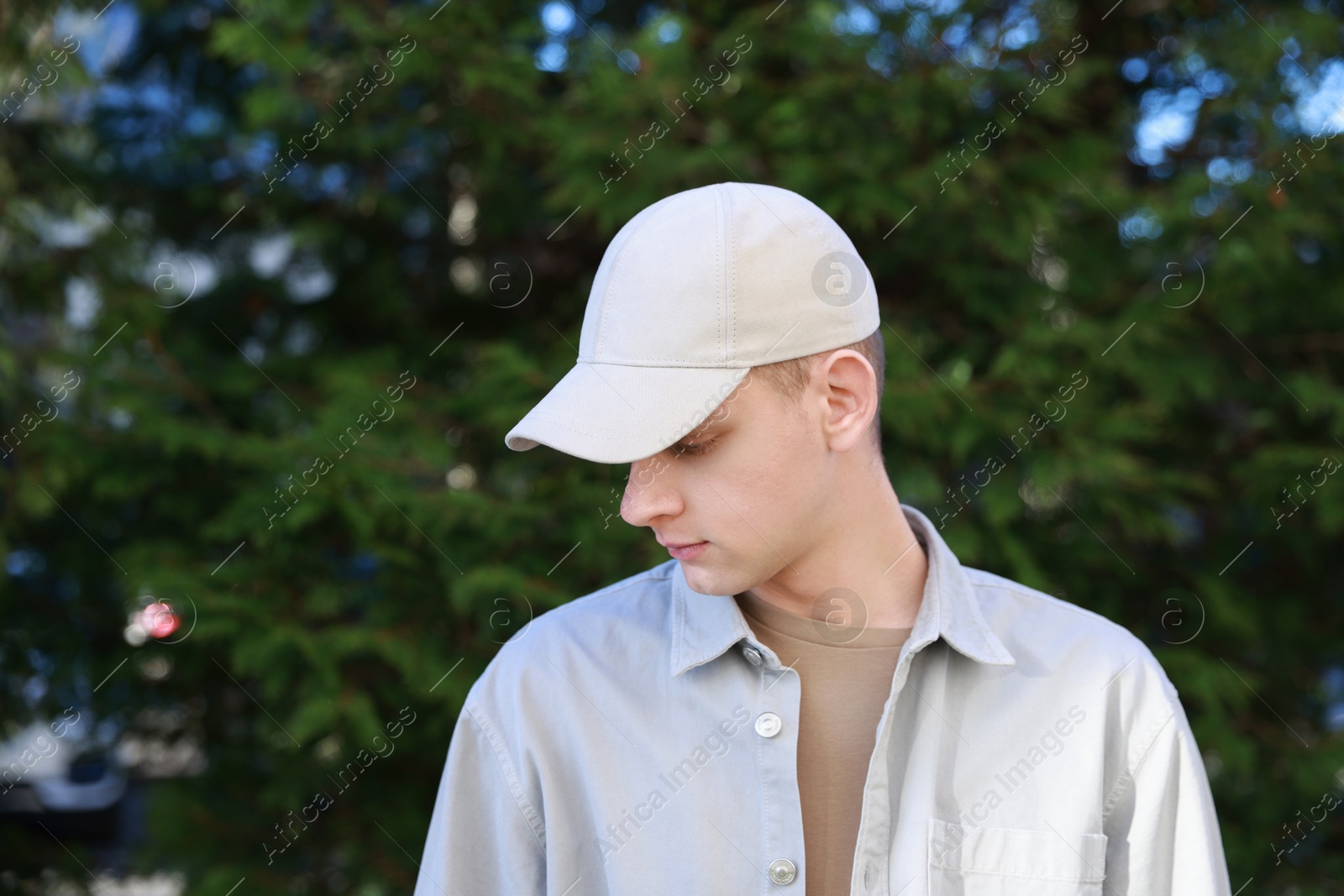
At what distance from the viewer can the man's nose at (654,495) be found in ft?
5.04

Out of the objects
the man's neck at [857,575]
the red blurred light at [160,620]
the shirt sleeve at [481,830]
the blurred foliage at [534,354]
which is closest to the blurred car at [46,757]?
the blurred foliage at [534,354]

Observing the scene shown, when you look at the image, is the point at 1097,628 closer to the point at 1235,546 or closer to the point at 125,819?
the point at 1235,546

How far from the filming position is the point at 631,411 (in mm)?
1480

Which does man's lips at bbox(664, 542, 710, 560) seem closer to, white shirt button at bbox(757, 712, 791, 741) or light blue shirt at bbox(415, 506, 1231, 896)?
light blue shirt at bbox(415, 506, 1231, 896)

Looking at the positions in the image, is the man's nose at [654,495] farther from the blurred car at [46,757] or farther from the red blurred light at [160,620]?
the blurred car at [46,757]

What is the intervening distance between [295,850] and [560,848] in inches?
82.6

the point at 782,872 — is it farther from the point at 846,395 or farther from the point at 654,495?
the point at 846,395

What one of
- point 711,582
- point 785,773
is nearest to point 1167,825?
point 785,773

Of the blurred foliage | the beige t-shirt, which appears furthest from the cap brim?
the blurred foliage

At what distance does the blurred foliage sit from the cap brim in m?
1.51

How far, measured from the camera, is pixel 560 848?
159 centimetres

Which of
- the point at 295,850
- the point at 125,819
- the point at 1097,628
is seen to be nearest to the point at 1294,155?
the point at 1097,628

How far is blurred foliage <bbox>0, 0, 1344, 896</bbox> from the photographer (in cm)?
315

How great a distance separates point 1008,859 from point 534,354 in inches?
89.2
